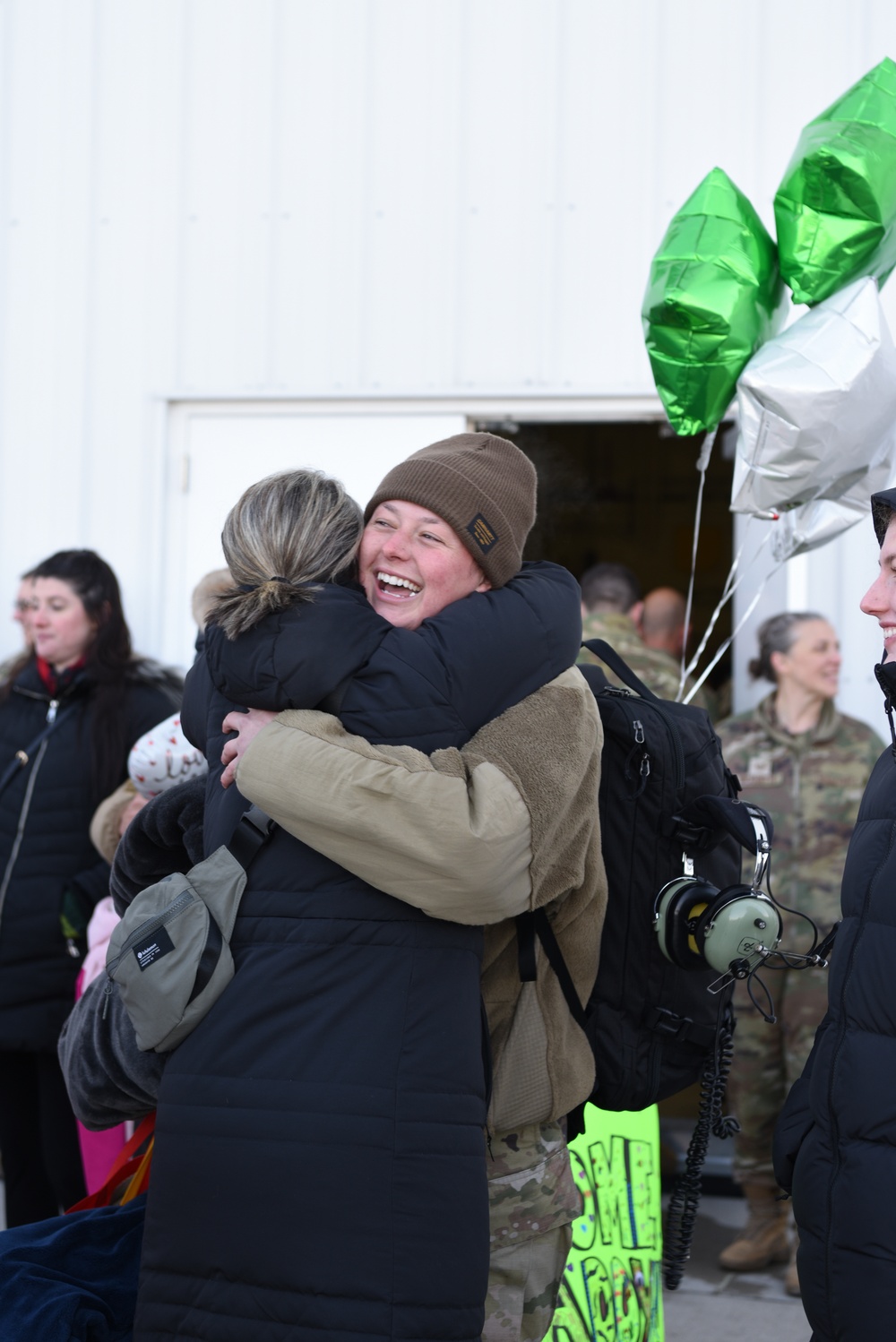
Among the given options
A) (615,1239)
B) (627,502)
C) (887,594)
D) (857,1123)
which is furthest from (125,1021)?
(627,502)

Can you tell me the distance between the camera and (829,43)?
481 centimetres

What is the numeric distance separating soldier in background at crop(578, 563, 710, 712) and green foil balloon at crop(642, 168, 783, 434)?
1.29 m

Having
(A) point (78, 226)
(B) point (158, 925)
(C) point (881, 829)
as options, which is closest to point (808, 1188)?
(C) point (881, 829)

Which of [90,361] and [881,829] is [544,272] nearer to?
[90,361]

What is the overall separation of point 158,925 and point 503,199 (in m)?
3.89

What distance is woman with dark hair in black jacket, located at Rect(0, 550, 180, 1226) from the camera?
394 cm

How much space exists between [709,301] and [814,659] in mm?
1671

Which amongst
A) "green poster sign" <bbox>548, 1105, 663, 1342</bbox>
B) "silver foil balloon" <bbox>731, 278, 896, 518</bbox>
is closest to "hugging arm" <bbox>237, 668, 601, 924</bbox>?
"green poster sign" <bbox>548, 1105, 663, 1342</bbox>

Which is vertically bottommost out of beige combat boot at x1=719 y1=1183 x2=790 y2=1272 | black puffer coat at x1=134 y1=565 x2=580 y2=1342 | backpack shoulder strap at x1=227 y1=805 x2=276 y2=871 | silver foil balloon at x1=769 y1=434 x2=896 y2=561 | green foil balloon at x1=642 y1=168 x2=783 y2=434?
beige combat boot at x1=719 y1=1183 x2=790 y2=1272

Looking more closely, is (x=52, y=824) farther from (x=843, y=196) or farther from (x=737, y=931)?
(x=843, y=196)

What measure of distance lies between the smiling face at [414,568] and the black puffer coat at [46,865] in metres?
2.15

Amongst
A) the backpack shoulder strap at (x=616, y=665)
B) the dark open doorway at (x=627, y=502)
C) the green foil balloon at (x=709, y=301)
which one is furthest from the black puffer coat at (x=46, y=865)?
the dark open doorway at (x=627, y=502)

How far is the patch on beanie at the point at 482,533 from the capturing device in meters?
2.11

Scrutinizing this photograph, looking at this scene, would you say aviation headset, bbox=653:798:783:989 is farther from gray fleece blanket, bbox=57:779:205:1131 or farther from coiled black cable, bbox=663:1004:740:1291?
gray fleece blanket, bbox=57:779:205:1131
